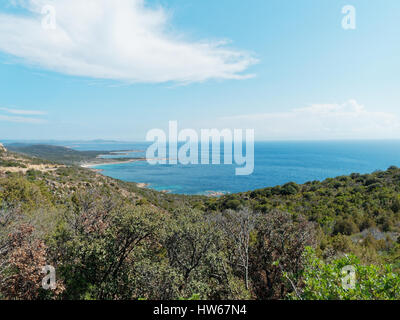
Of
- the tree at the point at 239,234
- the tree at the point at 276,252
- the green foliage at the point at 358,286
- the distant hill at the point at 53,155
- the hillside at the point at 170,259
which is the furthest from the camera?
the distant hill at the point at 53,155

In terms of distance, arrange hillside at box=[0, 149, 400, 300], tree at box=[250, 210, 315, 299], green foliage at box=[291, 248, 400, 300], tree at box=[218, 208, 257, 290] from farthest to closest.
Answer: tree at box=[218, 208, 257, 290], tree at box=[250, 210, 315, 299], hillside at box=[0, 149, 400, 300], green foliage at box=[291, 248, 400, 300]

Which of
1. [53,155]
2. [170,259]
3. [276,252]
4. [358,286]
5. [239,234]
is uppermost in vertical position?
[358,286]

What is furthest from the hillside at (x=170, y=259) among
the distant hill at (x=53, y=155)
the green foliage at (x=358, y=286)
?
the distant hill at (x=53, y=155)

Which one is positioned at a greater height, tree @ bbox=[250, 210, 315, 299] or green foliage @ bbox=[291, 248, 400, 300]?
green foliage @ bbox=[291, 248, 400, 300]

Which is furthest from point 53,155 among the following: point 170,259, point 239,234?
point 239,234

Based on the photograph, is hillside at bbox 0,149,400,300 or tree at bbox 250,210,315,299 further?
tree at bbox 250,210,315,299

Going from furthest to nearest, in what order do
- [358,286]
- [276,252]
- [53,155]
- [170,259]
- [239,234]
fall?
1. [53,155]
2. [239,234]
3. [276,252]
4. [170,259]
5. [358,286]

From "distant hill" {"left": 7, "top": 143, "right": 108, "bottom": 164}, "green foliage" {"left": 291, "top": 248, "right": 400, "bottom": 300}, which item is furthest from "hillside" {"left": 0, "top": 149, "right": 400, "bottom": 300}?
"distant hill" {"left": 7, "top": 143, "right": 108, "bottom": 164}

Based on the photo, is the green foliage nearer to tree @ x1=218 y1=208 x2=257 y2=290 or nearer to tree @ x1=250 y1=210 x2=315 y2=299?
tree @ x1=250 y1=210 x2=315 y2=299

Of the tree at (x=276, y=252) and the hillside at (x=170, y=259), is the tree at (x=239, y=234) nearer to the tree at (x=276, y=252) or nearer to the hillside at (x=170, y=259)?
the hillside at (x=170, y=259)

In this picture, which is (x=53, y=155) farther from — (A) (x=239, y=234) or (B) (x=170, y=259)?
(A) (x=239, y=234)

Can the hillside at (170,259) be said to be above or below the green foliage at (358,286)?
below

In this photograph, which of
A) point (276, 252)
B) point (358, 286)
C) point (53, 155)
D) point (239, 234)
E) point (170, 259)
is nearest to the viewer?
point (358, 286)
